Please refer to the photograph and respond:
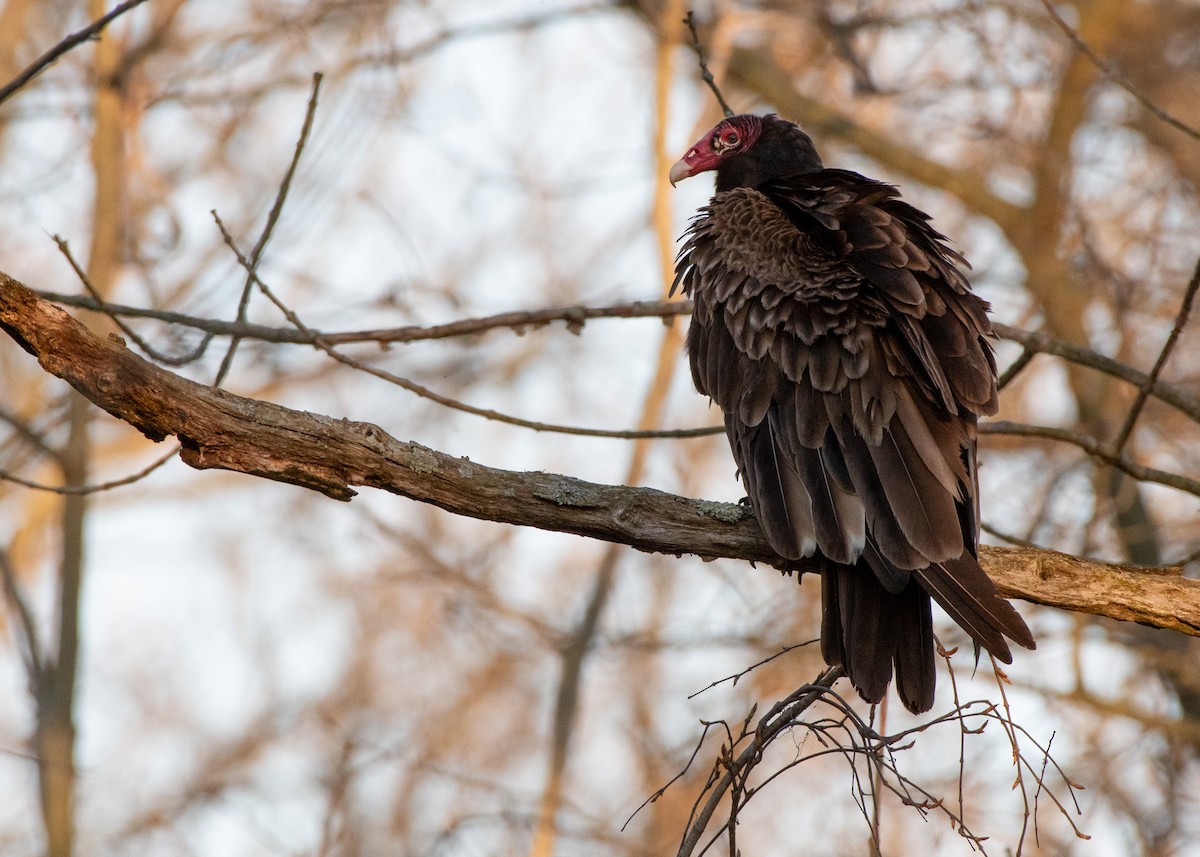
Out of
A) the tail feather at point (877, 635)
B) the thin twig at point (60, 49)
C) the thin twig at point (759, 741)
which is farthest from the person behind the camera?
the thin twig at point (60, 49)

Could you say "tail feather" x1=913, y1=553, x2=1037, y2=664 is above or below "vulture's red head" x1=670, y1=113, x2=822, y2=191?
below

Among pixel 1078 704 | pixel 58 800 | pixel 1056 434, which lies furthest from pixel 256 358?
pixel 1078 704

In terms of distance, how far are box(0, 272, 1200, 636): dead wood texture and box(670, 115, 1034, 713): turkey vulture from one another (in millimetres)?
202

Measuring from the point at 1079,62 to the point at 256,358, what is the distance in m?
6.61

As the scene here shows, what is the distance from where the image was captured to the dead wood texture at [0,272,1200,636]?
9.27ft

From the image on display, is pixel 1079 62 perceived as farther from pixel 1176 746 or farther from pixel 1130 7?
pixel 1176 746

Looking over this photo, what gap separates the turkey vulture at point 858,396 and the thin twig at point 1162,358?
1.71 ft

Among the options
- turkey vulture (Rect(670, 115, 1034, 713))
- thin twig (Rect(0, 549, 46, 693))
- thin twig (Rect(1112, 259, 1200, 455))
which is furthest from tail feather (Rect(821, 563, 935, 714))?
thin twig (Rect(0, 549, 46, 693))

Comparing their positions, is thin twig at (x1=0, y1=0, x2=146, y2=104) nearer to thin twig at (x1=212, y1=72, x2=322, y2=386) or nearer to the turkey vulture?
thin twig at (x1=212, y1=72, x2=322, y2=386)

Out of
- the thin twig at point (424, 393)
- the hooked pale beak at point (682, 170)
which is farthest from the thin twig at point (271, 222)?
the hooked pale beak at point (682, 170)

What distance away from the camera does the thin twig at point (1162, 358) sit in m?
3.79

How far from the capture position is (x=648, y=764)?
26.0ft

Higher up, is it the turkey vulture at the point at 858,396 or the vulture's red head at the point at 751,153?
the vulture's red head at the point at 751,153

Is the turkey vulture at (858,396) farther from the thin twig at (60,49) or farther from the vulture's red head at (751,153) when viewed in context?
the thin twig at (60,49)
